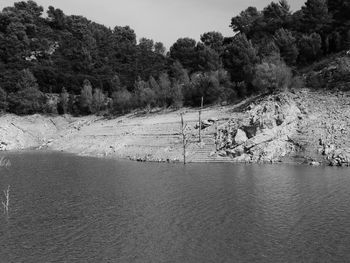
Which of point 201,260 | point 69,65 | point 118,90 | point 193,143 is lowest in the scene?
point 201,260

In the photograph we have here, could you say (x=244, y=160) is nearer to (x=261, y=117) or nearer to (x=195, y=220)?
(x=261, y=117)

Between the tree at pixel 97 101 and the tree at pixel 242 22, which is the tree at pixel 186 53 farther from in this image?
the tree at pixel 97 101

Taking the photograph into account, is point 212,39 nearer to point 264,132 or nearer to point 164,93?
point 164,93

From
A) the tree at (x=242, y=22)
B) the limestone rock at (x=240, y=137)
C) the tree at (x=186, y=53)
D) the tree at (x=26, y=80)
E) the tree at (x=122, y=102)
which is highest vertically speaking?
the tree at (x=242, y=22)

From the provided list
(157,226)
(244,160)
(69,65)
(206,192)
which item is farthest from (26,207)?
(69,65)

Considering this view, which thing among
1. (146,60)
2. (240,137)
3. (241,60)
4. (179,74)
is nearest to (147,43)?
(146,60)

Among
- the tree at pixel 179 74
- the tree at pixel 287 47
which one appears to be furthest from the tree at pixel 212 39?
the tree at pixel 287 47

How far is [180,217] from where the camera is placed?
26.2 m

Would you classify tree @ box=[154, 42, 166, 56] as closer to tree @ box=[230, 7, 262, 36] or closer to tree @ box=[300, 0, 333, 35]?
tree @ box=[230, 7, 262, 36]

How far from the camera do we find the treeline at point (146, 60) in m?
80.5

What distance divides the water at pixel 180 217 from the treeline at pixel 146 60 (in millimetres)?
32139

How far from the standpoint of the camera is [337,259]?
727 inches

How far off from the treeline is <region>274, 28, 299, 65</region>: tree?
0.19m

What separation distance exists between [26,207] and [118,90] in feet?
271
